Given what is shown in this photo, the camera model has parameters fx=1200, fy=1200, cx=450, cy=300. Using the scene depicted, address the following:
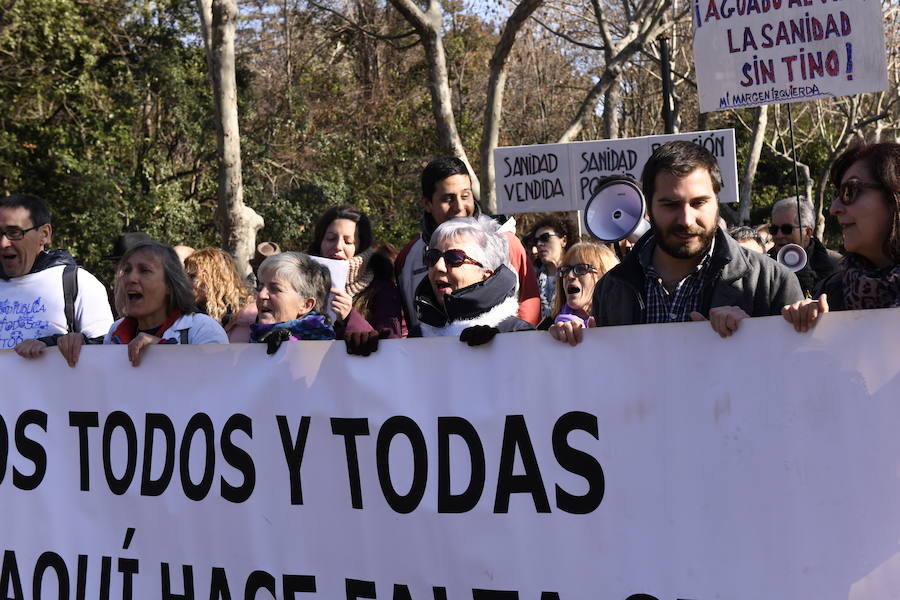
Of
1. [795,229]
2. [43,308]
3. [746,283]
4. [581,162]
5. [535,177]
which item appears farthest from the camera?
[535,177]

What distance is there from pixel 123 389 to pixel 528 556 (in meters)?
1.52

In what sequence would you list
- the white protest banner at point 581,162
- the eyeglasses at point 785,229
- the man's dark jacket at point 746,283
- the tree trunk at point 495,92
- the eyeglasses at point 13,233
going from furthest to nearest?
the tree trunk at point 495,92 < the white protest banner at point 581,162 < the eyeglasses at point 785,229 < the eyeglasses at point 13,233 < the man's dark jacket at point 746,283

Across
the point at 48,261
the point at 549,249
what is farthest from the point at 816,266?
the point at 48,261

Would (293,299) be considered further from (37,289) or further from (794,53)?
(794,53)

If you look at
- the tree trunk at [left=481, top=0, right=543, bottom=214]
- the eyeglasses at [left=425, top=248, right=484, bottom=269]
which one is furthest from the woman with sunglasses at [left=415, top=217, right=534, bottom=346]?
the tree trunk at [left=481, top=0, right=543, bottom=214]

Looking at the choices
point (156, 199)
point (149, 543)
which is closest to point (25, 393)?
point (149, 543)

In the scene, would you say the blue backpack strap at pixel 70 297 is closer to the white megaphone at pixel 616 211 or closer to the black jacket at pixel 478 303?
the black jacket at pixel 478 303

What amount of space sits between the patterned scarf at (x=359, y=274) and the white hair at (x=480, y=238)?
3.75 feet

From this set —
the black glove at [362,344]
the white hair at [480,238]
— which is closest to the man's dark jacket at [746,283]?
the white hair at [480,238]

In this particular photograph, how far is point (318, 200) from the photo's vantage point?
26.0 metres

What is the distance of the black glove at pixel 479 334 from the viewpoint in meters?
3.28

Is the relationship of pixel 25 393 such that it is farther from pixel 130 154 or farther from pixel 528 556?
pixel 130 154

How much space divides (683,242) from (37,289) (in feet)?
8.80

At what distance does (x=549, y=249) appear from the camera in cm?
698
